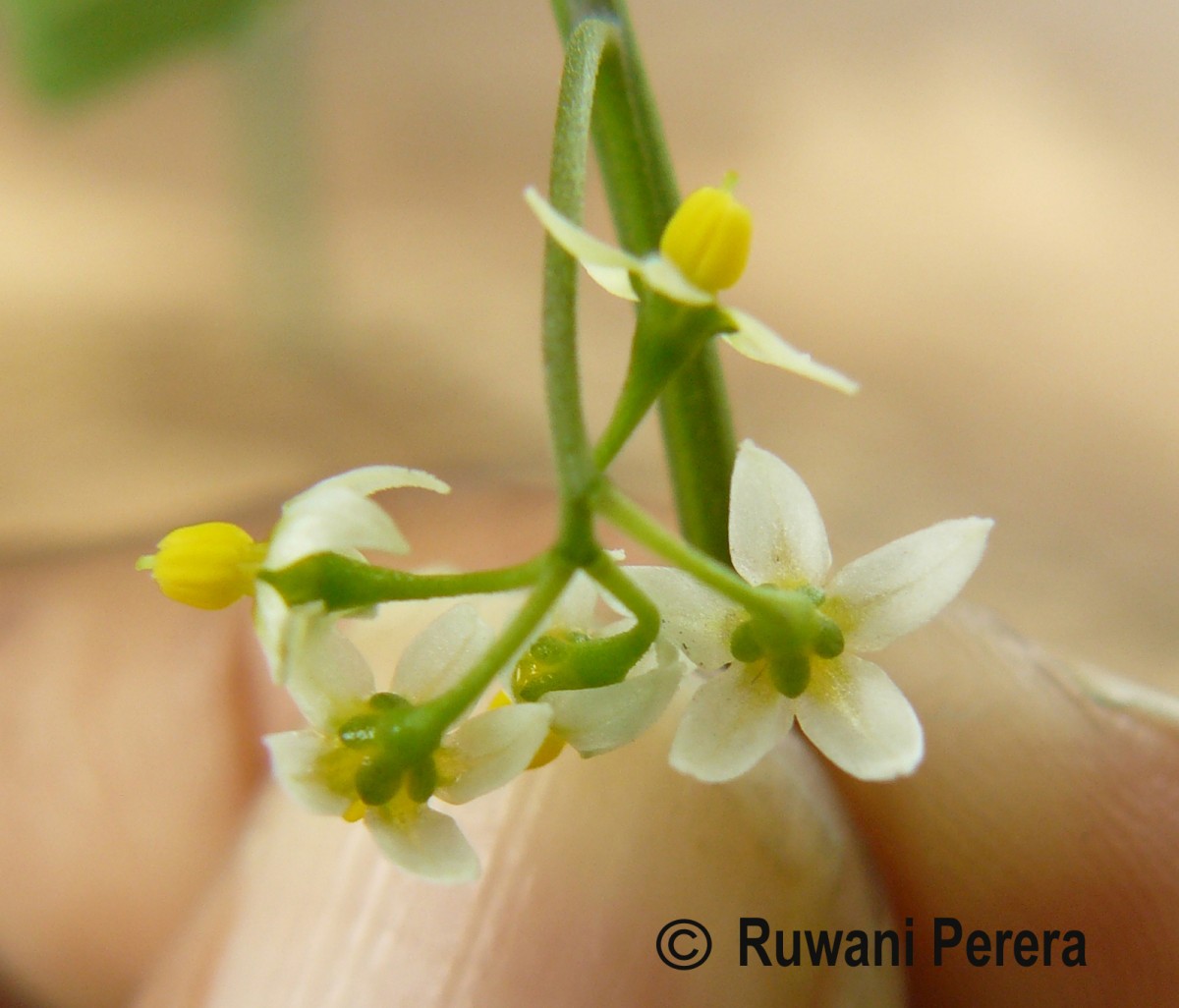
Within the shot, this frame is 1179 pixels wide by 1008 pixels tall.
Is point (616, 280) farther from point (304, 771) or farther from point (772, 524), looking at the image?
point (304, 771)

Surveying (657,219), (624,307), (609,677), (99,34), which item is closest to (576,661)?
(609,677)

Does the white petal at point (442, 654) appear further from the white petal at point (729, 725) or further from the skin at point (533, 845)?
the skin at point (533, 845)

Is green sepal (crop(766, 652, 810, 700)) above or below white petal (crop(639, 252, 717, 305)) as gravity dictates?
below

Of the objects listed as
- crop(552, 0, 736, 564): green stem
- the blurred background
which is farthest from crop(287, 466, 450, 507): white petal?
the blurred background

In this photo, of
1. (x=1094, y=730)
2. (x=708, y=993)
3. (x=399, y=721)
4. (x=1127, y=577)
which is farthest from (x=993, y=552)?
(x=399, y=721)

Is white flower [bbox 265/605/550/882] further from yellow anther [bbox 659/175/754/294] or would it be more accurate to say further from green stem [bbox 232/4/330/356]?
green stem [bbox 232/4/330/356]

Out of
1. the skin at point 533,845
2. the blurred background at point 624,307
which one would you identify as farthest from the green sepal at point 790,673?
the blurred background at point 624,307
